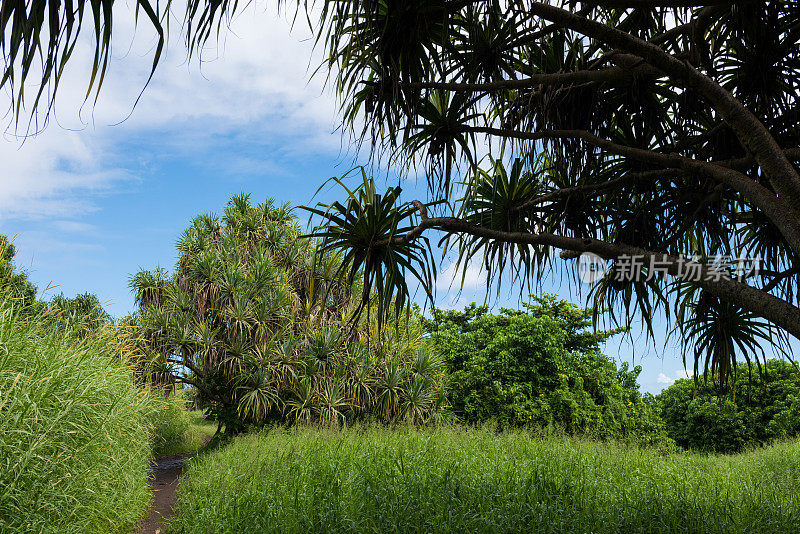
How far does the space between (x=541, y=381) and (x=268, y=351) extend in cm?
579

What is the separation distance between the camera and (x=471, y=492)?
13.1ft

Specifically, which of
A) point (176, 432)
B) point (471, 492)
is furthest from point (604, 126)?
point (176, 432)

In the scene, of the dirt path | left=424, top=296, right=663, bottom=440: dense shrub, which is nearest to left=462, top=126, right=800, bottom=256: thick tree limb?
the dirt path

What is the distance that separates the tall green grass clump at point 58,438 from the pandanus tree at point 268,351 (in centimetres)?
442

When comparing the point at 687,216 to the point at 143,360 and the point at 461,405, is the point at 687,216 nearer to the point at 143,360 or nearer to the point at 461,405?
the point at 461,405

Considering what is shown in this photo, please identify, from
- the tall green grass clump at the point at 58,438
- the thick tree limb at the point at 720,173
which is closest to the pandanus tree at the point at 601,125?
the thick tree limb at the point at 720,173

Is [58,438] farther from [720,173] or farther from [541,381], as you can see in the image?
[541,381]

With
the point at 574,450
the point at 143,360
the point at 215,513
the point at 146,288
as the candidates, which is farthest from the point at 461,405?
the point at 215,513

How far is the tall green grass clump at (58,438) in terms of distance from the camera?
11.4 ft

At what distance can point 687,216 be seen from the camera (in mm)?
4805

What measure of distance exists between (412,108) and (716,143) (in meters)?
2.79

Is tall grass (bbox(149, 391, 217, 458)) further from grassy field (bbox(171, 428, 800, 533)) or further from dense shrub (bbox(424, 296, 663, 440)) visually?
dense shrub (bbox(424, 296, 663, 440))

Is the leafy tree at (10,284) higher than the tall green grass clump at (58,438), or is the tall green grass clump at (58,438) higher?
the leafy tree at (10,284)

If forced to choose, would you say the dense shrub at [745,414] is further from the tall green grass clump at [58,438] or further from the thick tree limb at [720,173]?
the tall green grass clump at [58,438]
